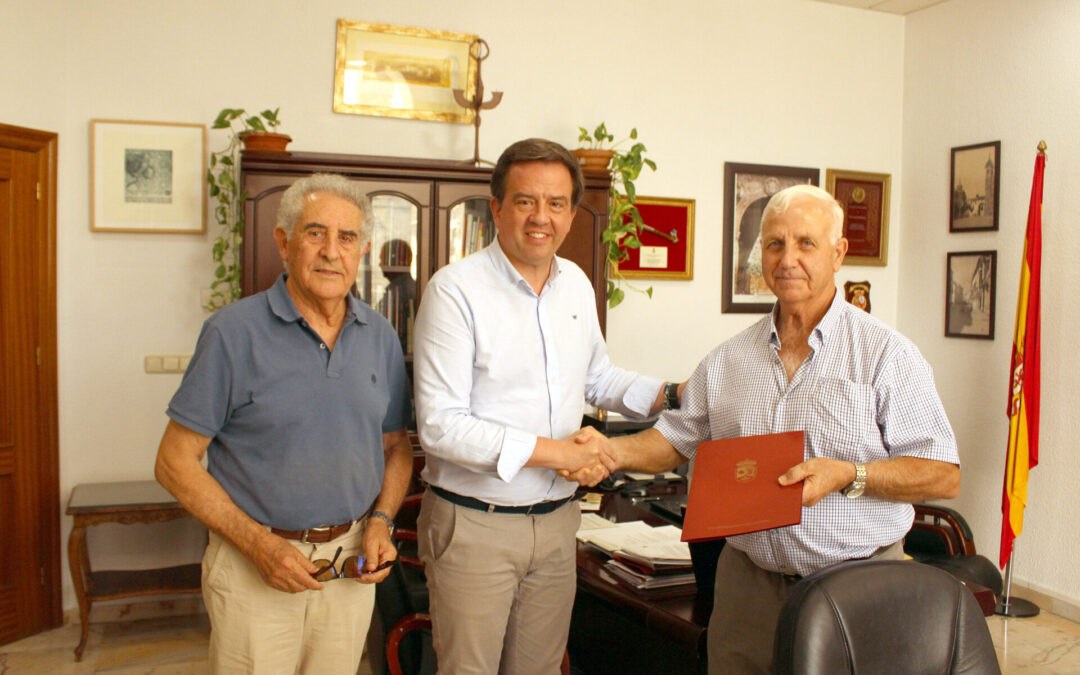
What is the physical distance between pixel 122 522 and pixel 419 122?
223 centimetres

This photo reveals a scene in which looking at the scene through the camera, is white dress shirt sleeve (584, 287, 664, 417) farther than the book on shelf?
Yes

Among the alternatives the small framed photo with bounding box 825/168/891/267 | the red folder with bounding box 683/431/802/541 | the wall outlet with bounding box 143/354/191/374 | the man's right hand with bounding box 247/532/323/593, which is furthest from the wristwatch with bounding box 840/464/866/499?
the small framed photo with bounding box 825/168/891/267

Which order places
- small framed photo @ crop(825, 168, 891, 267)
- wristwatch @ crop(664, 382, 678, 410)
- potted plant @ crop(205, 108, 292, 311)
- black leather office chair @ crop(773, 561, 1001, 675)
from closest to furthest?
black leather office chair @ crop(773, 561, 1001, 675), wristwatch @ crop(664, 382, 678, 410), potted plant @ crop(205, 108, 292, 311), small framed photo @ crop(825, 168, 891, 267)

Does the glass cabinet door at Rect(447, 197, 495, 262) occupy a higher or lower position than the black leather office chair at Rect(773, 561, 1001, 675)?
higher

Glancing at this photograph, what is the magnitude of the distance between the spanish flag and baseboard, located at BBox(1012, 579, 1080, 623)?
329 millimetres

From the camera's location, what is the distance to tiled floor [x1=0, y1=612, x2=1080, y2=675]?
337 centimetres

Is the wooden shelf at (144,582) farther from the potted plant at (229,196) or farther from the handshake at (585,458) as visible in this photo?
the handshake at (585,458)

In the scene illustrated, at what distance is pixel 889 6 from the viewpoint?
4895 mm

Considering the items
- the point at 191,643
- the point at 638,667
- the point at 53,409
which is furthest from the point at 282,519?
the point at 53,409

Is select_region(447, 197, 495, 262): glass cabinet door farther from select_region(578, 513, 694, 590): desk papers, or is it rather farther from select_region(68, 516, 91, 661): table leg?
select_region(68, 516, 91, 661): table leg

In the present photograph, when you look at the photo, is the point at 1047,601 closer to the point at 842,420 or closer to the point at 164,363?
the point at 842,420

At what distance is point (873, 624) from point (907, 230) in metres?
4.25

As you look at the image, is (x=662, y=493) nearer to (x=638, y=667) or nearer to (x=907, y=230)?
(x=638, y=667)

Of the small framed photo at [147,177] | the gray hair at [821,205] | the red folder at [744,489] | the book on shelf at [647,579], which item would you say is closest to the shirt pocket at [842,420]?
the red folder at [744,489]
